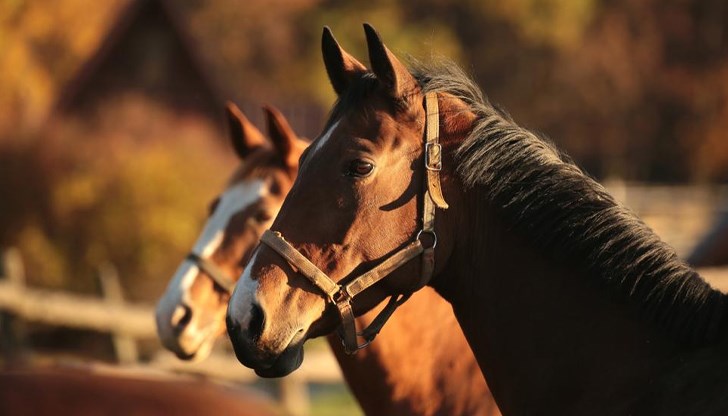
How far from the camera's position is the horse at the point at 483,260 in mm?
2691

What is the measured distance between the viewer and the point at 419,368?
3.84 metres

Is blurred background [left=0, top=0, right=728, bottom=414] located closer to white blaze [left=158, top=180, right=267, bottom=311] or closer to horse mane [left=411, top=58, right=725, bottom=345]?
horse mane [left=411, top=58, right=725, bottom=345]

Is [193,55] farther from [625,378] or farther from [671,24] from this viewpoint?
[671,24]

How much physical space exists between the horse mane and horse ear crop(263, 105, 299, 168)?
1647 mm

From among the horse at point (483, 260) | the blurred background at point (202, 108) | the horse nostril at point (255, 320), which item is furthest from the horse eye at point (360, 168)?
the blurred background at point (202, 108)

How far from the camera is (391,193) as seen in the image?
9.11 ft

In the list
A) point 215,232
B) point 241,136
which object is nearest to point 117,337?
point 241,136

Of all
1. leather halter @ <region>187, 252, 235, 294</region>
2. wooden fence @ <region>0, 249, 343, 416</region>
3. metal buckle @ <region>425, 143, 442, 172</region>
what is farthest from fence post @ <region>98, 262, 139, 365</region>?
metal buckle @ <region>425, 143, 442, 172</region>

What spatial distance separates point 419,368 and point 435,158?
1.34m

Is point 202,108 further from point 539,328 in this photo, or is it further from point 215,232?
point 539,328

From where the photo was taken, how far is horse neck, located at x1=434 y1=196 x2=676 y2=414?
2.71m

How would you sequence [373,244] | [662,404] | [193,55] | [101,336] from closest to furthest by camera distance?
[662,404] < [373,244] < [101,336] < [193,55]

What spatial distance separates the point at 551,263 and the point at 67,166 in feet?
40.1

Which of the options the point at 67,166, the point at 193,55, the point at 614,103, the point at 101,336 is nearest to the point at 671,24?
the point at 614,103
